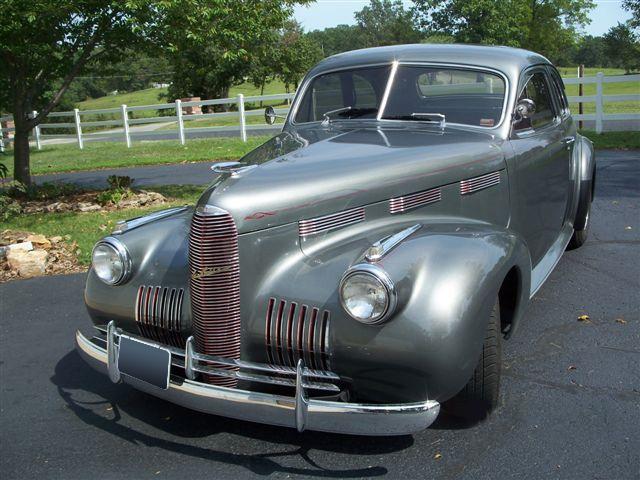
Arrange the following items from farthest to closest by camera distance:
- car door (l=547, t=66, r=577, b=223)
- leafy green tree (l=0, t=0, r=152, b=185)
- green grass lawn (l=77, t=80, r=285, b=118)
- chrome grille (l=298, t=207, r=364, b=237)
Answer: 1. green grass lawn (l=77, t=80, r=285, b=118)
2. leafy green tree (l=0, t=0, r=152, b=185)
3. car door (l=547, t=66, r=577, b=223)
4. chrome grille (l=298, t=207, r=364, b=237)

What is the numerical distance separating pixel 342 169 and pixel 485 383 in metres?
1.24

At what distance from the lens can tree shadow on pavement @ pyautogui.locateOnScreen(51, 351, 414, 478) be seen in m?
2.95

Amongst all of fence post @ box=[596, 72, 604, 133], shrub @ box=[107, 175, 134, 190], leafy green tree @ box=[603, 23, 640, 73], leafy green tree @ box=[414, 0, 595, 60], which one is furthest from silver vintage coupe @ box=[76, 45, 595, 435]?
leafy green tree @ box=[603, 23, 640, 73]

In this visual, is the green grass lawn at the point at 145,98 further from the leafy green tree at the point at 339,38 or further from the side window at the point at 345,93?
the side window at the point at 345,93

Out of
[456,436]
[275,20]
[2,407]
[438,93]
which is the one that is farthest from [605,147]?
[2,407]

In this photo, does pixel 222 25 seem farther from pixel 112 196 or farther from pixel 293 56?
pixel 293 56

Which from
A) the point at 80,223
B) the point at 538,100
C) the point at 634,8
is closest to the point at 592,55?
the point at 634,8

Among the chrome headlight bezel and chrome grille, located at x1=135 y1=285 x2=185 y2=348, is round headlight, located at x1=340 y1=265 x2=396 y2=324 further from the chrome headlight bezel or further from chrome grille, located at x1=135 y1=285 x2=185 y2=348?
chrome grille, located at x1=135 y1=285 x2=185 y2=348

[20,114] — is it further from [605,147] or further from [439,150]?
[605,147]

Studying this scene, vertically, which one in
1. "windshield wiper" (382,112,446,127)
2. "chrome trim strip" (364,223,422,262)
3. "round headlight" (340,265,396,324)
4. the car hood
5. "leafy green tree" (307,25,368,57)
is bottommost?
"round headlight" (340,265,396,324)

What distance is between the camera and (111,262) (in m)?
3.40

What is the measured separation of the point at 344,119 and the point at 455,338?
7.26ft

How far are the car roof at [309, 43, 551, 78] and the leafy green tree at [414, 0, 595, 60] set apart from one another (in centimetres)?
2252

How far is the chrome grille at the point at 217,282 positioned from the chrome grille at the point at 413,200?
37.1 inches
